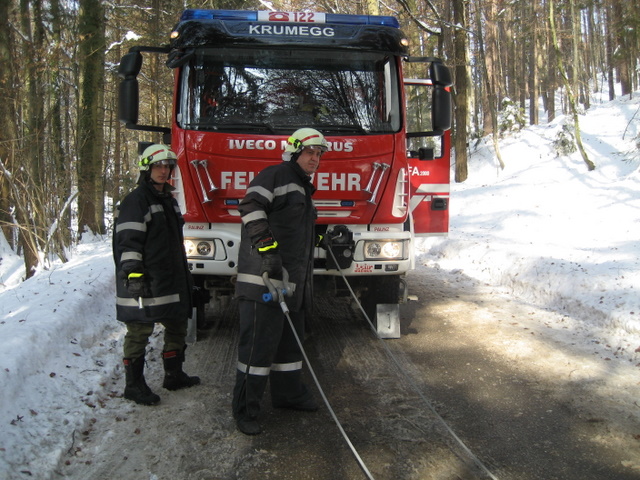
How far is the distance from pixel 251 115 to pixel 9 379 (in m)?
2.93

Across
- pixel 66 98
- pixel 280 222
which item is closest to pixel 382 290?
pixel 280 222

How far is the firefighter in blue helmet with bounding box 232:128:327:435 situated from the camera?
389 centimetres

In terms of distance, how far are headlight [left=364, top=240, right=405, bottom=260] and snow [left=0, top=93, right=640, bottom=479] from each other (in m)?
2.25

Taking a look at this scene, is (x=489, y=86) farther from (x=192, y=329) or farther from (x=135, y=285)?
(x=135, y=285)

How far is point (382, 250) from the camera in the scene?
17.4 ft

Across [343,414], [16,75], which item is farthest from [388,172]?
[16,75]

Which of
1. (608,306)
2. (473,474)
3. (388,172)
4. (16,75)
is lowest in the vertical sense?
(473,474)

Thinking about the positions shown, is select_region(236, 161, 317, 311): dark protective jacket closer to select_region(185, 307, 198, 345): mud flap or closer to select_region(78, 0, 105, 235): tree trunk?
select_region(185, 307, 198, 345): mud flap

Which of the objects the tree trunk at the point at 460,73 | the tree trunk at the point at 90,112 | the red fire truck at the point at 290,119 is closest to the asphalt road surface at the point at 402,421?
the red fire truck at the point at 290,119

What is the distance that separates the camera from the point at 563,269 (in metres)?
8.05

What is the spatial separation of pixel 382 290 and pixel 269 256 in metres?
2.35

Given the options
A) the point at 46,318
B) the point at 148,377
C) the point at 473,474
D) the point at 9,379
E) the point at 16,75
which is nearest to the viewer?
the point at 473,474

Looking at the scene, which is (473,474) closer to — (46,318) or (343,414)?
(343,414)

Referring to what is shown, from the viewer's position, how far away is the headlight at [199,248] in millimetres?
5164
